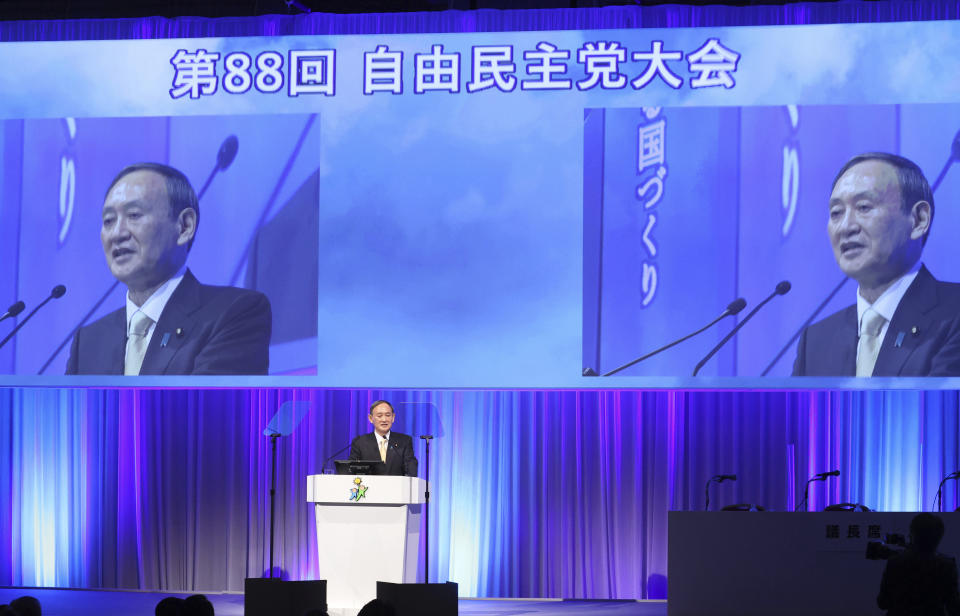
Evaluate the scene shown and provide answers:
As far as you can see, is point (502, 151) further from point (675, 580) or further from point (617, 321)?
point (675, 580)

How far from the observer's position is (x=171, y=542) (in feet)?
25.9

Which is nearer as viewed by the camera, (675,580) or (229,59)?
(675,580)

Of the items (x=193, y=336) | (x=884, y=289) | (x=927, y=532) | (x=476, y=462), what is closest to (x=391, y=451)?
(x=476, y=462)

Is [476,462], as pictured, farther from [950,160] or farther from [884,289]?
[950,160]

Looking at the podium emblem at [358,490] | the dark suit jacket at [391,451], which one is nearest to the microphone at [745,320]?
the dark suit jacket at [391,451]

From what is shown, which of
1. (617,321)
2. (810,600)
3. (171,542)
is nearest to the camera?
(810,600)

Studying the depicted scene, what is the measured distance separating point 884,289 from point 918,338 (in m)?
0.34

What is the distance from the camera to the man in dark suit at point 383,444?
6359 mm

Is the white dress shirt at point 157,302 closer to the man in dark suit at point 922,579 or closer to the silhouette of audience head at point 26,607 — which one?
the silhouette of audience head at point 26,607

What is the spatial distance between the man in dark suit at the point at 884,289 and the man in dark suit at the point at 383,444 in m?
2.36

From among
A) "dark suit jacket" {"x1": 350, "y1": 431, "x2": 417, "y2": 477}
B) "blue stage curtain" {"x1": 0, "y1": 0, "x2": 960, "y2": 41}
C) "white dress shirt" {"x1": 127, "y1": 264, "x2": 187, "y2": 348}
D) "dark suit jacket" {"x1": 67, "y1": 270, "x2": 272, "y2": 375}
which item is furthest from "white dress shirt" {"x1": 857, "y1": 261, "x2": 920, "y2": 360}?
"white dress shirt" {"x1": 127, "y1": 264, "x2": 187, "y2": 348}

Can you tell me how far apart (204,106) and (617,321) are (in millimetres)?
2930

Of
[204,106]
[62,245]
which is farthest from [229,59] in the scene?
[62,245]

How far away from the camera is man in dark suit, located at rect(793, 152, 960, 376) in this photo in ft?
21.7
